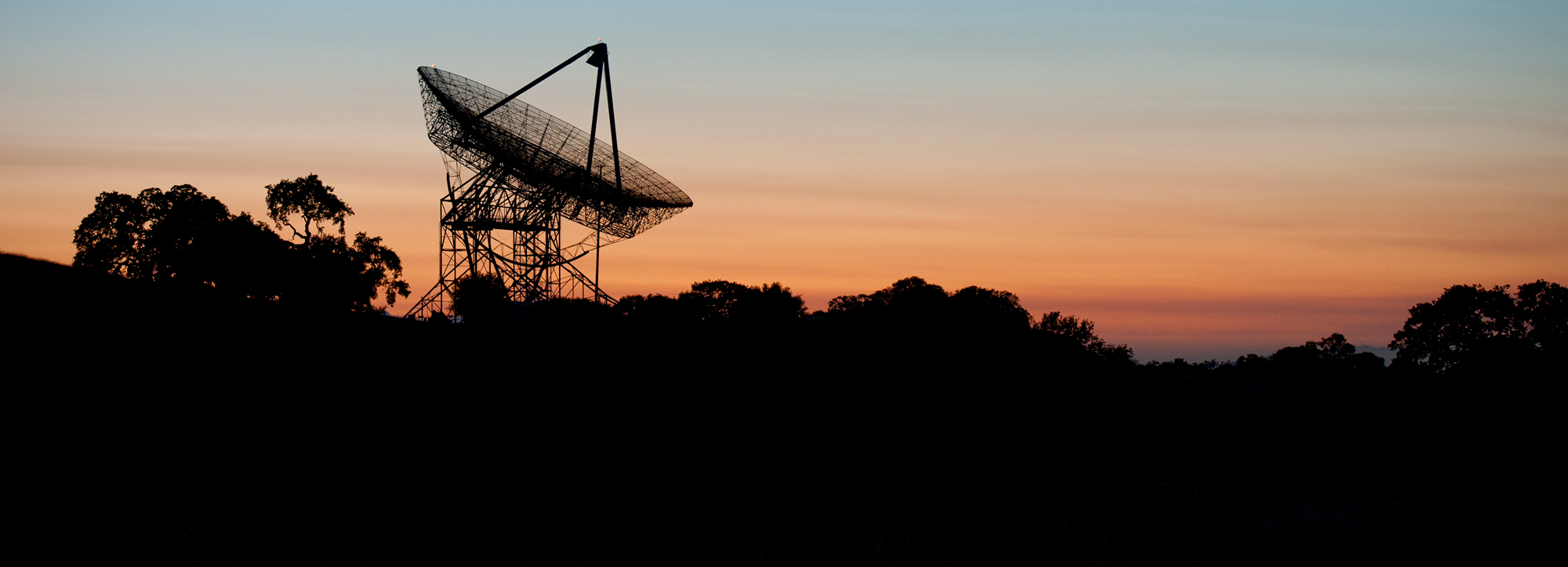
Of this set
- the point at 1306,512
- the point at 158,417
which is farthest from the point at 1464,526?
the point at 158,417

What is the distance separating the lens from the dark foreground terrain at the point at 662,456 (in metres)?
19.9

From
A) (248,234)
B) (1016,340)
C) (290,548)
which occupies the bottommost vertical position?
(290,548)

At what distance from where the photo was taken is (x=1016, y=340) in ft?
188

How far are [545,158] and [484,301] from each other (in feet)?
27.4

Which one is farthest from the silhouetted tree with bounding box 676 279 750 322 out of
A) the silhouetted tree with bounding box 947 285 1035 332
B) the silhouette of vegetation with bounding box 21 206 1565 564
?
the silhouette of vegetation with bounding box 21 206 1565 564

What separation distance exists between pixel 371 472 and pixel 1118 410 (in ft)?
100

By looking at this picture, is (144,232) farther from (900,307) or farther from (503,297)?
(900,307)

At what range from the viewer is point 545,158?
61719 millimetres

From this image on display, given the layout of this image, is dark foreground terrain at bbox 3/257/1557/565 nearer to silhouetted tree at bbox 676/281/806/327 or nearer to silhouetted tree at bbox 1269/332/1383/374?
silhouetted tree at bbox 676/281/806/327

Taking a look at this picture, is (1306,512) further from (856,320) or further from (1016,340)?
(856,320)

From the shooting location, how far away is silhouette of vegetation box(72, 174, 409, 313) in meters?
73.2

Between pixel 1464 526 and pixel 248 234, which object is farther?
pixel 248 234

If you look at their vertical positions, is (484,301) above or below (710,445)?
above

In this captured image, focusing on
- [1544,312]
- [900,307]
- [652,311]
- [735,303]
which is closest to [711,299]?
[735,303]
